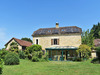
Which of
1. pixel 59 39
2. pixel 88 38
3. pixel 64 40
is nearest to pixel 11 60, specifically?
pixel 59 39

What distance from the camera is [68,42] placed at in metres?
23.3

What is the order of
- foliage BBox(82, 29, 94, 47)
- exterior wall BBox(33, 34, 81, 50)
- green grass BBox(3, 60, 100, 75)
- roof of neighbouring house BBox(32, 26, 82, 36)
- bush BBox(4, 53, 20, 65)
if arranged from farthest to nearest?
foliage BBox(82, 29, 94, 47) → roof of neighbouring house BBox(32, 26, 82, 36) → exterior wall BBox(33, 34, 81, 50) → bush BBox(4, 53, 20, 65) → green grass BBox(3, 60, 100, 75)

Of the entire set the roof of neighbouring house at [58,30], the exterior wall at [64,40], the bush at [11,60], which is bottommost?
the bush at [11,60]

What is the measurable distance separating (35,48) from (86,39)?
49.9ft

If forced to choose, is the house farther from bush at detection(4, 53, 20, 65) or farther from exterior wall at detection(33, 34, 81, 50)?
bush at detection(4, 53, 20, 65)

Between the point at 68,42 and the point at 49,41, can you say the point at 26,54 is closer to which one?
the point at 49,41

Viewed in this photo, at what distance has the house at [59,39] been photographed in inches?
899

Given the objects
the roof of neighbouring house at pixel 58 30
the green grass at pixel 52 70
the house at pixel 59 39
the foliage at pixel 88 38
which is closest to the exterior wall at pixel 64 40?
the house at pixel 59 39

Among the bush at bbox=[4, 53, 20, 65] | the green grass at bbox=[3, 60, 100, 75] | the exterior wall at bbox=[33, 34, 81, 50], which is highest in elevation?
the exterior wall at bbox=[33, 34, 81, 50]

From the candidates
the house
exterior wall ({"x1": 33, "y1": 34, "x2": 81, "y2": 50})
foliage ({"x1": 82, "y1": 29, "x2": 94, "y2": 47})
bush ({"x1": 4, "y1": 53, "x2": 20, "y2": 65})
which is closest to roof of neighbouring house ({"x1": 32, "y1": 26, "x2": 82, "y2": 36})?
the house

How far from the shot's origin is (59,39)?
23953mm

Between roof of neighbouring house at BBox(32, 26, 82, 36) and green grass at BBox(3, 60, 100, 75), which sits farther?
roof of neighbouring house at BBox(32, 26, 82, 36)

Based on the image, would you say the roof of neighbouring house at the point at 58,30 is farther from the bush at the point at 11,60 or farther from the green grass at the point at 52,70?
the green grass at the point at 52,70

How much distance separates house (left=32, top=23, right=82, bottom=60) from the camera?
22.8m
